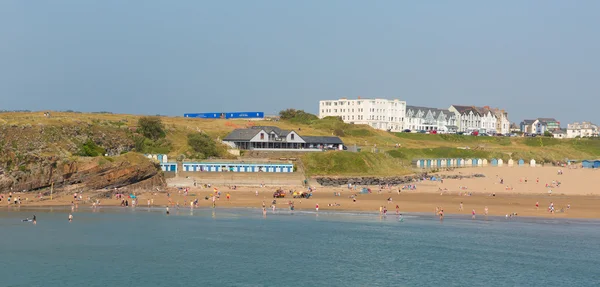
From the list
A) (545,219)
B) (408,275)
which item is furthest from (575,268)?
(545,219)

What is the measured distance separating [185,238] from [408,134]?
10558 cm

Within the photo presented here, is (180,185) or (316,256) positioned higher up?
(180,185)

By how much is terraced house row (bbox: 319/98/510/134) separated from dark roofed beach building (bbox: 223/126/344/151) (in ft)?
186

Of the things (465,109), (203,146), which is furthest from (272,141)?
(465,109)

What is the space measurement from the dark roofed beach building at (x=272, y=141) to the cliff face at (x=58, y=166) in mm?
24138

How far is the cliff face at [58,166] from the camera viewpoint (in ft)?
211

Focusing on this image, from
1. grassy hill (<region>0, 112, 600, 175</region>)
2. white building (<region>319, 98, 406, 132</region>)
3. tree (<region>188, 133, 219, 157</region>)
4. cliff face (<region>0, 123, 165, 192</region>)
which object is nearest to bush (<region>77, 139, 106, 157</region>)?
cliff face (<region>0, 123, 165, 192</region>)

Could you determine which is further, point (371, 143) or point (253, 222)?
point (371, 143)

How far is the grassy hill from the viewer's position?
3450 inches

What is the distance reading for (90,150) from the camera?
76500 mm

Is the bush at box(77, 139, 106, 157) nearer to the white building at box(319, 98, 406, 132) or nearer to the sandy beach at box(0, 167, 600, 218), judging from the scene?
the sandy beach at box(0, 167, 600, 218)

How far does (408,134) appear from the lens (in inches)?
5763

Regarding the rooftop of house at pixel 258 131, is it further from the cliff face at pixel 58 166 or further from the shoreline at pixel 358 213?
the shoreline at pixel 358 213

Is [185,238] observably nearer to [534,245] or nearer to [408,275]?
[408,275]
